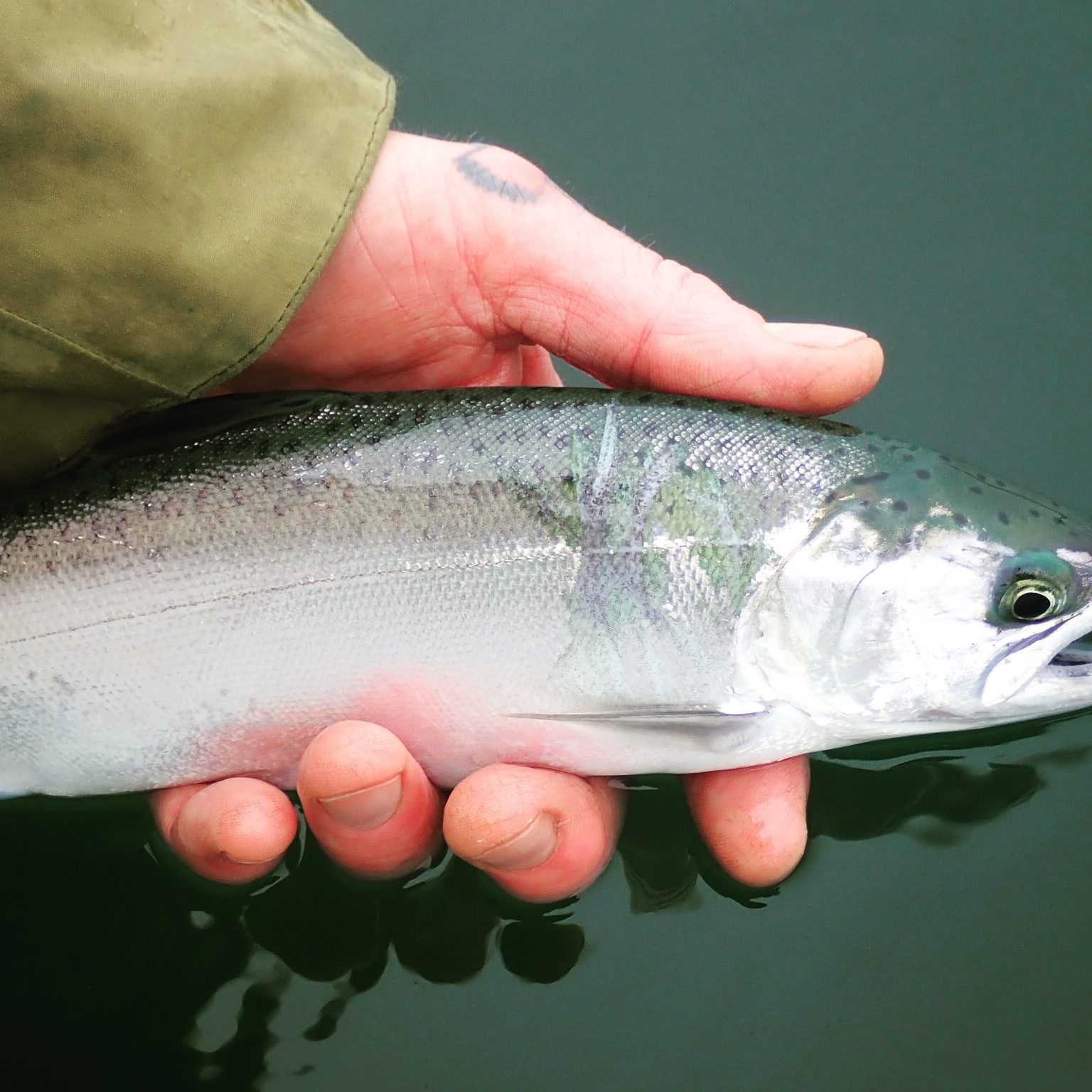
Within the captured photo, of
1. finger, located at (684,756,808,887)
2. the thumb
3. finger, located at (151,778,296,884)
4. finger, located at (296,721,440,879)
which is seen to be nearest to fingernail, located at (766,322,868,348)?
the thumb

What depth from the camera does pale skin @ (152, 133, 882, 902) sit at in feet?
5.80

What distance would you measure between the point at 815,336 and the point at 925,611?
0.54m

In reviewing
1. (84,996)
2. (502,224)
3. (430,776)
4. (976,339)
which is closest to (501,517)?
(430,776)

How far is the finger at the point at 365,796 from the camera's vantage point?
1.70 metres

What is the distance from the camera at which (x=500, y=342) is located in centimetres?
229

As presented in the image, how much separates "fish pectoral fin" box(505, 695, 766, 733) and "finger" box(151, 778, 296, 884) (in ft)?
1.45

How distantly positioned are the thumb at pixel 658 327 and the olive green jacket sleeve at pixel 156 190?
38cm

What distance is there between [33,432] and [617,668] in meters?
1.11

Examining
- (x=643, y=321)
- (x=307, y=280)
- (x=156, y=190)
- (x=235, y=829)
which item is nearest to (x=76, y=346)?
(x=156, y=190)

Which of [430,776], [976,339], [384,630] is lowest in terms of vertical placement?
[430,776]

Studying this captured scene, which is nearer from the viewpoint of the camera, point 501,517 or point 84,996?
point 501,517

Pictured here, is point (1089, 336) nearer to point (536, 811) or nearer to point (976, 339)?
point (976, 339)

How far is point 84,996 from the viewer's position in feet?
6.81

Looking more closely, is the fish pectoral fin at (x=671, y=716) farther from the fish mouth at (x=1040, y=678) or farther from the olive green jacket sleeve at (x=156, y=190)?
the olive green jacket sleeve at (x=156, y=190)
